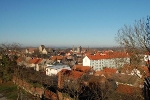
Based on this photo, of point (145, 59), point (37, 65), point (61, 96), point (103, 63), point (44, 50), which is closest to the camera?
point (145, 59)

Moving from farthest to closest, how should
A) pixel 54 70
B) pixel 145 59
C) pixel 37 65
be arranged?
pixel 37 65
pixel 54 70
pixel 145 59

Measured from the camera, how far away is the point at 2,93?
30.0m

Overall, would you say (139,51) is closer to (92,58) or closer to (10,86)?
(10,86)

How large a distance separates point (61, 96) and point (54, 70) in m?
33.1

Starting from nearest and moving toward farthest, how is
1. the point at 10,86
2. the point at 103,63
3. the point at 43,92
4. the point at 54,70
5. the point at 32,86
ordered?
1. the point at 43,92
2. the point at 32,86
3. the point at 10,86
4. the point at 54,70
5. the point at 103,63

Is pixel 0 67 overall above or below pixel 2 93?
above

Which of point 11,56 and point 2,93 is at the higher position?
point 11,56

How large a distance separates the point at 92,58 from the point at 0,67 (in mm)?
38679

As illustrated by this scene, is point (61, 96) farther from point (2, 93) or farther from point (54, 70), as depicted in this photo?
point (54, 70)

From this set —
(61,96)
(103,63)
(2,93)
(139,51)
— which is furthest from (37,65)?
(139,51)

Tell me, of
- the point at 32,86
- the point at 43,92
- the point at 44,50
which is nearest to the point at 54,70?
the point at 32,86

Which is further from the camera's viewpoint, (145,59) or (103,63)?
(103,63)

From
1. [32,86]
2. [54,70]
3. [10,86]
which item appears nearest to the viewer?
[32,86]

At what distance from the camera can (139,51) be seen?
15.9m
